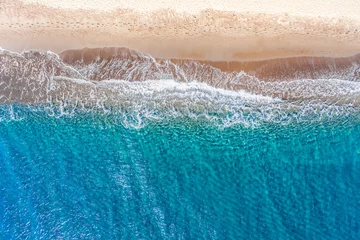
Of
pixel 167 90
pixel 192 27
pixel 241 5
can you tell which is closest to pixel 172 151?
pixel 167 90

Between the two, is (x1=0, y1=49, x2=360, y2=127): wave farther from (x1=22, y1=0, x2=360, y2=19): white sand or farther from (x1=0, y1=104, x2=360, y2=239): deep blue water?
(x1=22, y1=0, x2=360, y2=19): white sand

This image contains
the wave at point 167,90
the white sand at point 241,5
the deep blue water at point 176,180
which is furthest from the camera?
the wave at point 167,90

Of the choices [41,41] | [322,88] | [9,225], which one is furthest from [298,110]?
[9,225]

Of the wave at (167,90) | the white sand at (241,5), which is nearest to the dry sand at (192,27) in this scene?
the white sand at (241,5)

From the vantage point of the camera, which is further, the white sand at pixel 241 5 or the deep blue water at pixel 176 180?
the white sand at pixel 241 5

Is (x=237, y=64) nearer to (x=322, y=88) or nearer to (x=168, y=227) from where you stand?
(x=322, y=88)

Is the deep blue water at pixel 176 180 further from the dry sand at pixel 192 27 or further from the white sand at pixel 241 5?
the white sand at pixel 241 5
